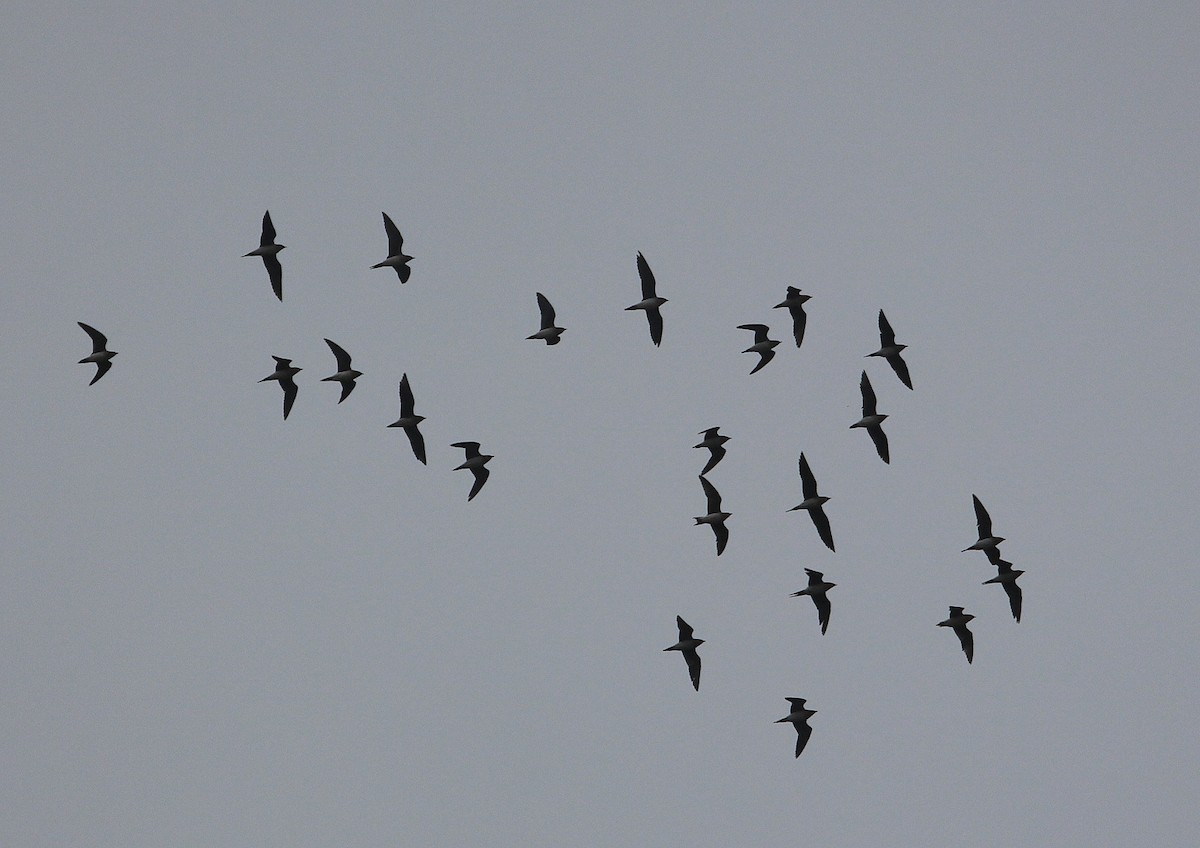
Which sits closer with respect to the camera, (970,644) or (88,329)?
(88,329)

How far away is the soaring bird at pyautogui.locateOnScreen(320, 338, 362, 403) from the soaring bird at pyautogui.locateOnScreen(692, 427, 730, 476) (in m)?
12.5

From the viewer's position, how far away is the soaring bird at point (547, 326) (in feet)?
170

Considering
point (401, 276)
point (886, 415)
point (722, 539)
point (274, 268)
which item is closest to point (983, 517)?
point (886, 415)

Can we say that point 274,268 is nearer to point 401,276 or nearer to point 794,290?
point 401,276

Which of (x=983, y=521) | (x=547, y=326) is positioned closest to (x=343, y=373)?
(x=547, y=326)

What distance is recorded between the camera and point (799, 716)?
173ft

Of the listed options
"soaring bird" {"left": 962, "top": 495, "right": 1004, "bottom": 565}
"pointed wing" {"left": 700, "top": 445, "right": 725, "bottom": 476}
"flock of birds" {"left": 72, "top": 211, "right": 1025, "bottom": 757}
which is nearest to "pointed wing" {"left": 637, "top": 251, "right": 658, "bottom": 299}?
"flock of birds" {"left": 72, "top": 211, "right": 1025, "bottom": 757}

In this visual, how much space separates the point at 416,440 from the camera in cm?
5147

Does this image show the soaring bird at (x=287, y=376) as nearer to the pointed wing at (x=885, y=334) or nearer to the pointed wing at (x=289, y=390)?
the pointed wing at (x=289, y=390)

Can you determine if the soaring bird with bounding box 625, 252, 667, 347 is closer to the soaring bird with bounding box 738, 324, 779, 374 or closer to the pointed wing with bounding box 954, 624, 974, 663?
the soaring bird with bounding box 738, 324, 779, 374

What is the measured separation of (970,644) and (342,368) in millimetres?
24728

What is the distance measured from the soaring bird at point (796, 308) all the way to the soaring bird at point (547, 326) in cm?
779

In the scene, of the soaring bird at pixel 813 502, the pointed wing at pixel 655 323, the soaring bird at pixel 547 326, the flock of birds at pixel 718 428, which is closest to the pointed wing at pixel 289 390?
the flock of birds at pixel 718 428

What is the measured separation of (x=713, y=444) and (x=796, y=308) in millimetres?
6008
